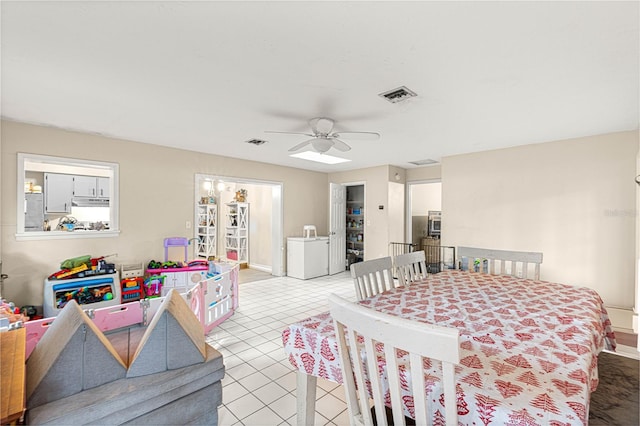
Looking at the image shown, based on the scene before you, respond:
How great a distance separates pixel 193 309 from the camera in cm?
288

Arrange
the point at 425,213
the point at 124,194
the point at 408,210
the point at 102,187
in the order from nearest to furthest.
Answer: the point at 124,194, the point at 102,187, the point at 408,210, the point at 425,213

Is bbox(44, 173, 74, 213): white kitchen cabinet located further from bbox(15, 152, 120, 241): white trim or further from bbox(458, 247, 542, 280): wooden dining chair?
bbox(458, 247, 542, 280): wooden dining chair

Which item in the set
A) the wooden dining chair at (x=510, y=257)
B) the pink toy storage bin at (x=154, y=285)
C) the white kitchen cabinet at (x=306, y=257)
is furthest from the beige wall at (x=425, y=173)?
the pink toy storage bin at (x=154, y=285)

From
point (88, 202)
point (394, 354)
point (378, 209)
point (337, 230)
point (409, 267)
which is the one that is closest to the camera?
point (394, 354)

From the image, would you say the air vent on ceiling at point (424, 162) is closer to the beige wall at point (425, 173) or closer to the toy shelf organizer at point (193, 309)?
the beige wall at point (425, 173)

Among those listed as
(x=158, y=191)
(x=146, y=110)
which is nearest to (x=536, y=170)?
(x=146, y=110)

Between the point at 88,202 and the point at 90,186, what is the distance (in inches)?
12.6

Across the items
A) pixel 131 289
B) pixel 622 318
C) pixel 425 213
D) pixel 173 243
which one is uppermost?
pixel 425 213

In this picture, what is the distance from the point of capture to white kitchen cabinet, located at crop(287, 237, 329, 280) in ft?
19.6

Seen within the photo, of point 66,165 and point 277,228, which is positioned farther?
point 277,228

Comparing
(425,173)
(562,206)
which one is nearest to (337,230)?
(425,173)

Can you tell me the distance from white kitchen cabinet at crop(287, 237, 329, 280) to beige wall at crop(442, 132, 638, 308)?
2733 mm

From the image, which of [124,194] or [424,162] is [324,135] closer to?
[124,194]

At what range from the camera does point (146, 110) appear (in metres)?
2.91
